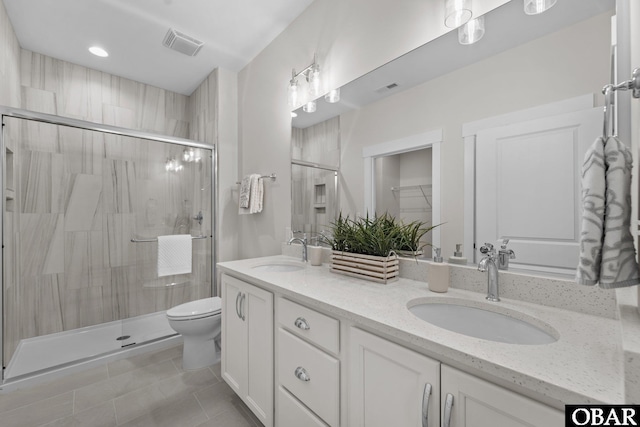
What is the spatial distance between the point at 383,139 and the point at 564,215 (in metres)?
0.84

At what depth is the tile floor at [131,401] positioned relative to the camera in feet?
5.01

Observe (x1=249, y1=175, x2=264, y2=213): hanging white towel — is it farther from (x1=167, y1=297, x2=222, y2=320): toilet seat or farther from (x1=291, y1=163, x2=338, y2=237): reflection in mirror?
(x1=167, y1=297, x2=222, y2=320): toilet seat

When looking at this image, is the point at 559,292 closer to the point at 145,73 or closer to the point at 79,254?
the point at 79,254

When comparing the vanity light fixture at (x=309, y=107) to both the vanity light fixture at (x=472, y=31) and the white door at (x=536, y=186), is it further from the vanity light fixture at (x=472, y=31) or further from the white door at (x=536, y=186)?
the white door at (x=536, y=186)

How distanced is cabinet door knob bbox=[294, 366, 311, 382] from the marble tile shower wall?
6.41 ft

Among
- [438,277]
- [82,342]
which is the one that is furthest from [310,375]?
[82,342]

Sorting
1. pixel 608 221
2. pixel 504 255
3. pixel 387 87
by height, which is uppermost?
pixel 387 87

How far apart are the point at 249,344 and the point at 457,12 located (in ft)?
6.03

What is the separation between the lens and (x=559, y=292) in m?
0.91

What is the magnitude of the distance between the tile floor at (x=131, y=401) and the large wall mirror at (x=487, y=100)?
1.43 meters

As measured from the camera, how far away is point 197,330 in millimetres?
2020

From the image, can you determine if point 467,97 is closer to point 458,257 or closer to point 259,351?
point 458,257

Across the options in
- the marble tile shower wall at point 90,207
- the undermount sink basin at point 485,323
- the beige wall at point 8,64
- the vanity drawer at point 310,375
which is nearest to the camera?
the undermount sink basin at point 485,323

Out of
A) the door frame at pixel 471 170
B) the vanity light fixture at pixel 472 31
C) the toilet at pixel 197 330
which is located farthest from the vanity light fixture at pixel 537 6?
the toilet at pixel 197 330
